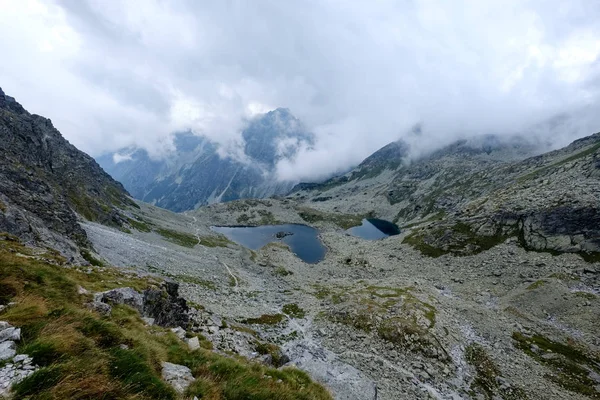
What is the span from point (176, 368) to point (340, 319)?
1566 inches

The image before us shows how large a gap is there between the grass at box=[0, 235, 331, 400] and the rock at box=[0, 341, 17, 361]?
164 mm

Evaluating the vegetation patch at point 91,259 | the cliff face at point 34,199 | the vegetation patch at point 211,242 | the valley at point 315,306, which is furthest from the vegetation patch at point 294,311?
the vegetation patch at point 211,242

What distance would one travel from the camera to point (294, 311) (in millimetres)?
50656

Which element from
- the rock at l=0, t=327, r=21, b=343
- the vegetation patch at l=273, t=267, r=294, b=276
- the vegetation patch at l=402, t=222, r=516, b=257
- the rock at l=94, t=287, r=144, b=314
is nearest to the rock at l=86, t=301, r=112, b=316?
the rock at l=94, t=287, r=144, b=314

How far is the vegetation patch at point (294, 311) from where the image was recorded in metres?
48.8

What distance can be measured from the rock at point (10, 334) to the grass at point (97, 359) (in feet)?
0.65

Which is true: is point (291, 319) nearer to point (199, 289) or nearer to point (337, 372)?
point (199, 289)

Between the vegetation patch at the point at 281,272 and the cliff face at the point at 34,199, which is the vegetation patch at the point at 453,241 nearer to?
the vegetation patch at the point at 281,272

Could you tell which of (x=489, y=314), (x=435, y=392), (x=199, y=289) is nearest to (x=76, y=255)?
(x=199, y=289)

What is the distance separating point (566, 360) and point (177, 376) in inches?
1915

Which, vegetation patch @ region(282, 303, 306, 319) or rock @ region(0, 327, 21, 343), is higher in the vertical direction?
rock @ region(0, 327, 21, 343)

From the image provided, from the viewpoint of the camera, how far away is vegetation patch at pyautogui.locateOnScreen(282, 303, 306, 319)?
4883 cm

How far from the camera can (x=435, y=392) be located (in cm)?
2911

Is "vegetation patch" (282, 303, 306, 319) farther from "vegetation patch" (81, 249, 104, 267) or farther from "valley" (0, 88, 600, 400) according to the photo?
"vegetation patch" (81, 249, 104, 267)
